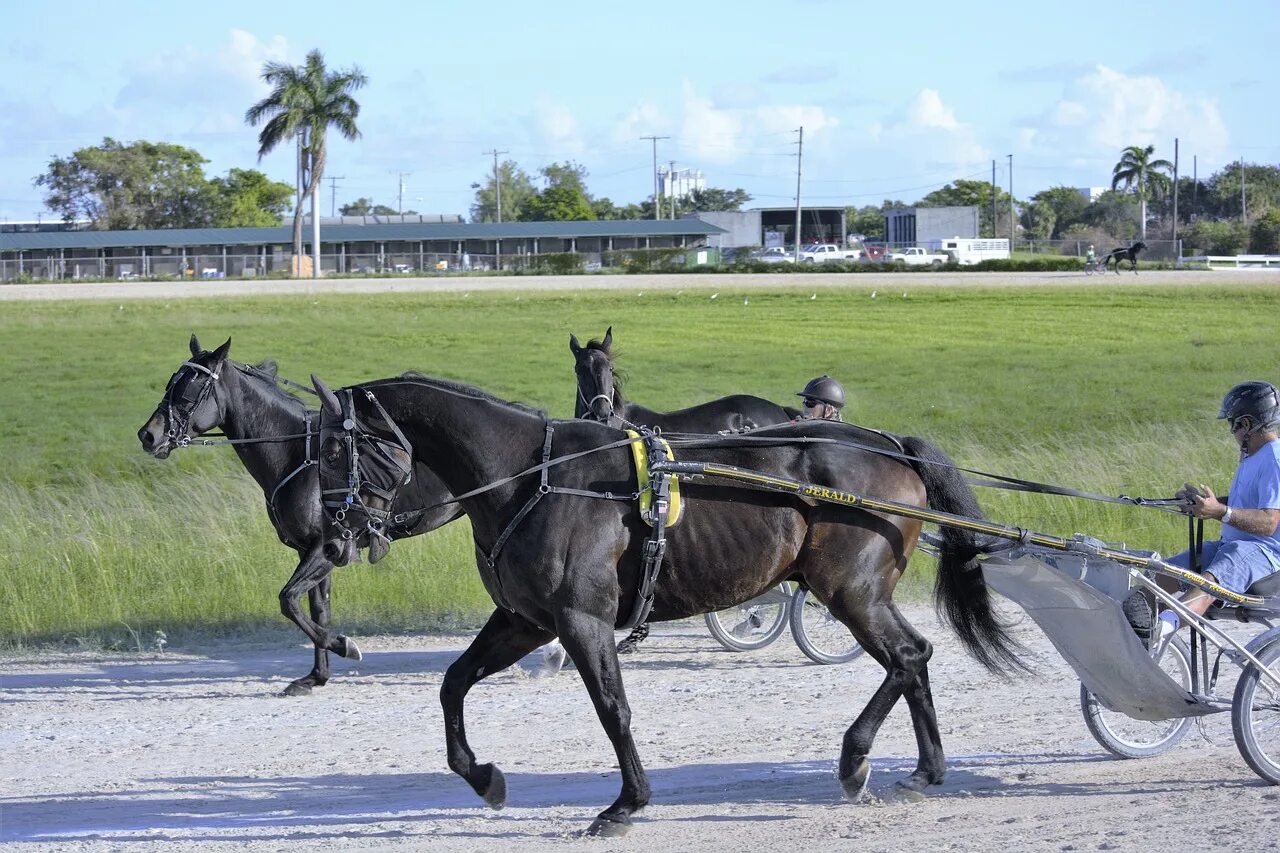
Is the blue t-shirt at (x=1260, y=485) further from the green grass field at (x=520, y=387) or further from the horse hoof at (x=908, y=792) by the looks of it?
the green grass field at (x=520, y=387)

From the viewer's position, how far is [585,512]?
18.2 ft

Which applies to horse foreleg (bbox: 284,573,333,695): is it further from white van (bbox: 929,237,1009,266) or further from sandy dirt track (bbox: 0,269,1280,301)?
white van (bbox: 929,237,1009,266)

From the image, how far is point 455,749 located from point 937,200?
128 metres

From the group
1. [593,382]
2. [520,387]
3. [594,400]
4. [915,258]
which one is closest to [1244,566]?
[594,400]

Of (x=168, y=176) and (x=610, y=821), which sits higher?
(x=168, y=176)

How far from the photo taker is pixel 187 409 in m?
8.56

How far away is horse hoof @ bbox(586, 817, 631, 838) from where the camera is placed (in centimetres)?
530

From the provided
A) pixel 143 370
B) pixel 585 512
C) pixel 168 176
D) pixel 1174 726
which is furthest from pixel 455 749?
pixel 168 176

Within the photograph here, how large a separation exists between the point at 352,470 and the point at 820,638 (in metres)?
4.33

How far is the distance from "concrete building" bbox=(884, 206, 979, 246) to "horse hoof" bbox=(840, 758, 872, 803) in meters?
96.9

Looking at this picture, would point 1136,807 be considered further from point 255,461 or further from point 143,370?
point 143,370

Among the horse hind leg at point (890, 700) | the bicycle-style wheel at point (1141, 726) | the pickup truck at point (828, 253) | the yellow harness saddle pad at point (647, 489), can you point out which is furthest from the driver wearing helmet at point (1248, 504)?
the pickup truck at point (828, 253)

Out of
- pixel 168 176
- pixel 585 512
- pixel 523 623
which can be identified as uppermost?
pixel 168 176

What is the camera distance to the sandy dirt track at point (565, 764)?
17.5ft
